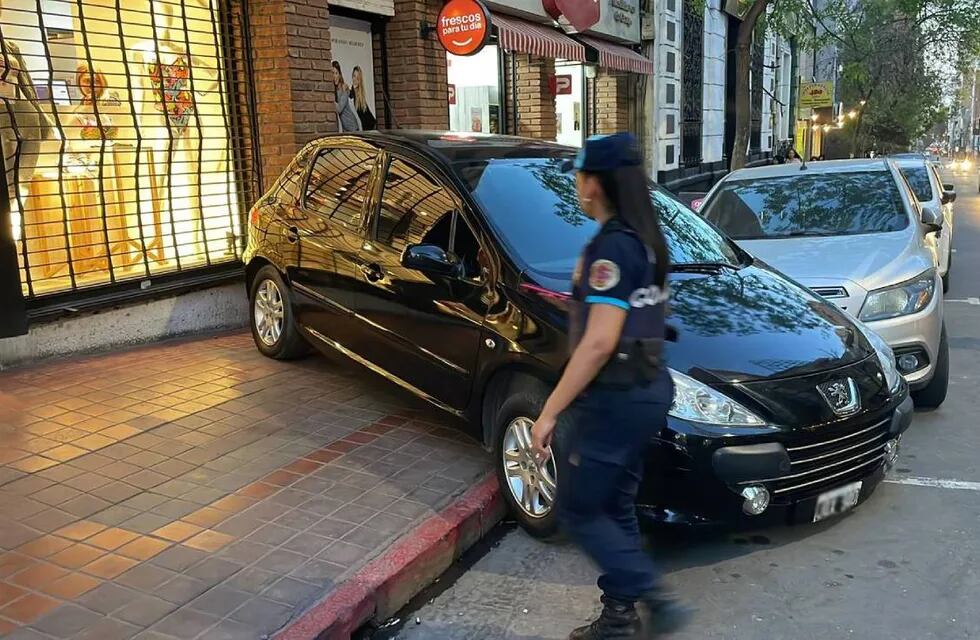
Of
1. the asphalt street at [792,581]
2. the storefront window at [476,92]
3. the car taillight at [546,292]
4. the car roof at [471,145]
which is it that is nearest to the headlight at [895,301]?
the asphalt street at [792,581]

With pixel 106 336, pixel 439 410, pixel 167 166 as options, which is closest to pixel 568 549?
pixel 439 410

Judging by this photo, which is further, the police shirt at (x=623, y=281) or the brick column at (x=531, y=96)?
the brick column at (x=531, y=96)

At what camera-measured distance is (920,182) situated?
38.2ft

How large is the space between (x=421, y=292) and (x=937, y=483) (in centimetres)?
306

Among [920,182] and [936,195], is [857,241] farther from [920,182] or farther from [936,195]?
[920,182]

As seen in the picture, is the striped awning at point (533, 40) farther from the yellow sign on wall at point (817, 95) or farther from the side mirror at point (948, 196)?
the yellow sign on wall at point (817, 95)

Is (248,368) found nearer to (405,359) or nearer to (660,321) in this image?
(405,359)

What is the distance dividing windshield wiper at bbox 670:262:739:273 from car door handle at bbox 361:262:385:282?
1.70 metres

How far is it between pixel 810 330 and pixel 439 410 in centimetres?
201

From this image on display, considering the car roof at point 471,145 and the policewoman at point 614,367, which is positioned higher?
the car roof at point 471,145

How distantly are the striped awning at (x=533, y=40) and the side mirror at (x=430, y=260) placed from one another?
6672 mm

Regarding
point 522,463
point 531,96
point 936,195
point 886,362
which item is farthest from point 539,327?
point 531,96

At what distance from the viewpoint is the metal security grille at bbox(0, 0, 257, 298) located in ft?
20.7

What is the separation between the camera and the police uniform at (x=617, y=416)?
266cm
